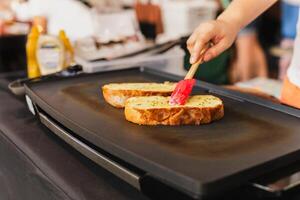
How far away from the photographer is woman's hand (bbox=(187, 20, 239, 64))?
0.99m

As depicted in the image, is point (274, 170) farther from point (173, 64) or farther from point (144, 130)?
point (173, 64)

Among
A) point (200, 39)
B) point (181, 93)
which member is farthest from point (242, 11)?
point (181, 93)

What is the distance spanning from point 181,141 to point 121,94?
261 millimetres

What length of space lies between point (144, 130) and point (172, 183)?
0.22 m

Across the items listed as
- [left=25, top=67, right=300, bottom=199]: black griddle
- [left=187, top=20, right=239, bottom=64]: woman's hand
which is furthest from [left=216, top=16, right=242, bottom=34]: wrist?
[left=25, top=67, right=300, bottom=199]: black griddle

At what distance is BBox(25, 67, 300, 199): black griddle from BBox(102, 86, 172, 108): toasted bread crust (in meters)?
0.02

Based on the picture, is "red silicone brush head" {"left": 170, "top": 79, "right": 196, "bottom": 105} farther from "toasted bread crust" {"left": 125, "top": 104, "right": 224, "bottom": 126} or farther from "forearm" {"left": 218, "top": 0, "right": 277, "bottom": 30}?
"forearm" {"left": 218, "top": 0, "right": 277, "bottom": 30}

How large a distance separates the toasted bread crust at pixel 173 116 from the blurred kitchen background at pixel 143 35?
63cm

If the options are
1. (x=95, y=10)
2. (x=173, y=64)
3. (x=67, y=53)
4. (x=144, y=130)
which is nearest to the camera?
(x=144, y=130)

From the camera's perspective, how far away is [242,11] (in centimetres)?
109

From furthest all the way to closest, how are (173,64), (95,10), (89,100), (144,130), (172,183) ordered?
(95,10), (173,64), (89,100), (144,130), (172,183)

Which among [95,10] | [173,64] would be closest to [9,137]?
[173,64]

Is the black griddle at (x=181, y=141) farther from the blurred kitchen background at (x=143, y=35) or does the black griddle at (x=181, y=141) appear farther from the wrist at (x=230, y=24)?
the blurred kitchen background at (x=143, y=35)

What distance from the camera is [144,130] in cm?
82
